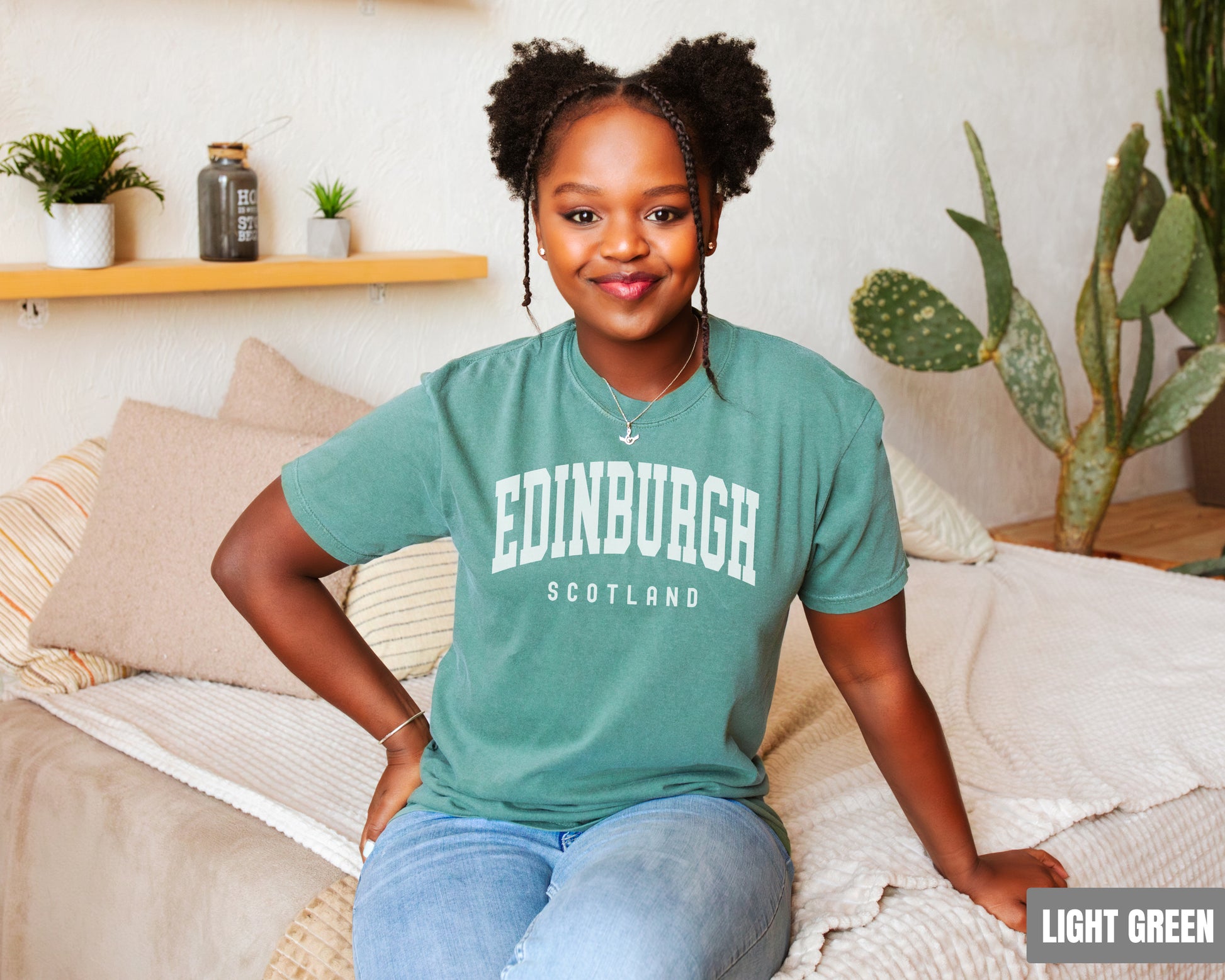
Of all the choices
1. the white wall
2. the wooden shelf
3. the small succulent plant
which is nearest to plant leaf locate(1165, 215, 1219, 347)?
the white wall

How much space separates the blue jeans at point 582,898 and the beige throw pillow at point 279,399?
0.88 m

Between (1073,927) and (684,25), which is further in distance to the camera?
(684,25)

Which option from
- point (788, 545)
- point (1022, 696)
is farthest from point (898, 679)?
point (1022, 696)

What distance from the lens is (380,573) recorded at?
1.64 metres

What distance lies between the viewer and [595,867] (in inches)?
34.3

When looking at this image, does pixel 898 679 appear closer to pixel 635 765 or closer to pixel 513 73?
pixel 635 765

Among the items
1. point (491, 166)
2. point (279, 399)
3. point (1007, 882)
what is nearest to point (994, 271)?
point (491, 166)

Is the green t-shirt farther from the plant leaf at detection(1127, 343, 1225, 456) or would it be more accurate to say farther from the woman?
the plant leaf at detection(1127, 343, 1225, 456)

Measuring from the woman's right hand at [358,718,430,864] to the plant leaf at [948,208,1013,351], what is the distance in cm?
173

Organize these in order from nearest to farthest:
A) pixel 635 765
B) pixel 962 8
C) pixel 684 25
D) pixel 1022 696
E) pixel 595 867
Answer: pixel 595 867 < pixel 635 765 < pixel 1022 696 < pixel 684 25 < pixel 962 8

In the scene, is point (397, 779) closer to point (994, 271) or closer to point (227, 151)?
point (227, 151)

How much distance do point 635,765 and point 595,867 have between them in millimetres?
116

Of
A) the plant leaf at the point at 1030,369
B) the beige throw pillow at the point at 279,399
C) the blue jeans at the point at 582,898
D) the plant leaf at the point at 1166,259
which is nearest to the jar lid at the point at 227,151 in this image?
the beige throw pillow at the point at 279,399

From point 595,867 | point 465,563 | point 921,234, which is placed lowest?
point 595,867
